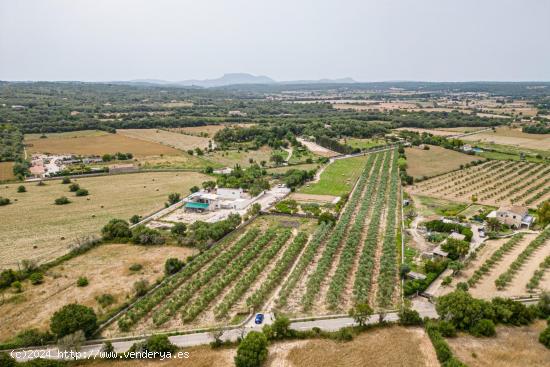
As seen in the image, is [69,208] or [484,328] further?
[69,208]

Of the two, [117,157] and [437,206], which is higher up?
[117,157]

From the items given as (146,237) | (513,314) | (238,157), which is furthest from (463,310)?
(238,157)

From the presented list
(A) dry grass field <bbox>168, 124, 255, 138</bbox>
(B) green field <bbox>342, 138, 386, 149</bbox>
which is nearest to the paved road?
(B) green field <bbox>342, 138, 386, 149</bbox>

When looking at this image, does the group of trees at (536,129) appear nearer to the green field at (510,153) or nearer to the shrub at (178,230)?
the green field at (510,153)

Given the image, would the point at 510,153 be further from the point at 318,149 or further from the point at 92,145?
the point at 92,145

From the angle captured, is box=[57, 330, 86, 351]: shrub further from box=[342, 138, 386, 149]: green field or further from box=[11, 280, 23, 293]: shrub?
box=[342, 138, 386, 149]: green field

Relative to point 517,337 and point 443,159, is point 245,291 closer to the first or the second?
point 517,337
